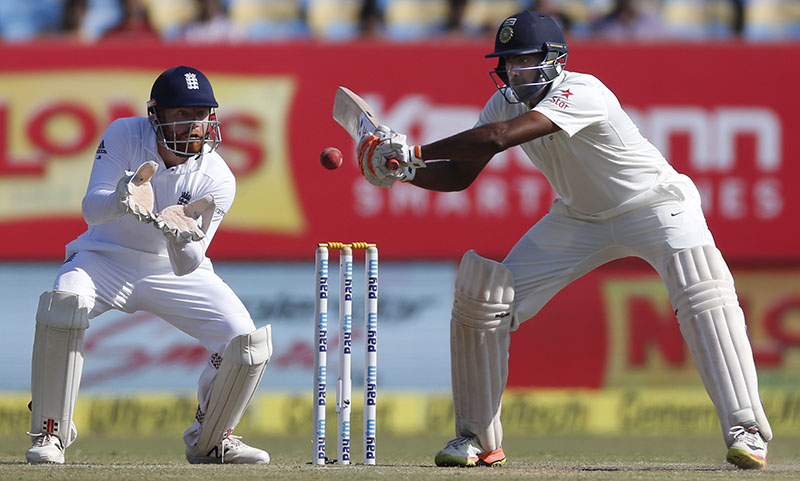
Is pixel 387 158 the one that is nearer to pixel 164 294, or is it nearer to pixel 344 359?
pixel 344 359

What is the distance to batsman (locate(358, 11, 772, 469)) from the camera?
4586 mm

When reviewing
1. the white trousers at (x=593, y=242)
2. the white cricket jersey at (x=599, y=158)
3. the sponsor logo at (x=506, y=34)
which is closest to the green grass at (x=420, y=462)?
the white trousers at (x=593, y=242)

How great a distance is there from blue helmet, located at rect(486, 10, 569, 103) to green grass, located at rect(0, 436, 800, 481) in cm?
132

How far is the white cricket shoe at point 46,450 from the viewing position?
15.4 feet

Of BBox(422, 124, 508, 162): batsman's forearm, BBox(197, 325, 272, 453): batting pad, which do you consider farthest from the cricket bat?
BBox(197, 325, 272, 453): batting pad

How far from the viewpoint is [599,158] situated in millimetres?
4707

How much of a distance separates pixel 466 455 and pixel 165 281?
4.18 ft

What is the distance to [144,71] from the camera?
7.62m

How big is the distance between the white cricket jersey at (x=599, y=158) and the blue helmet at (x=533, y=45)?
57 millimetres

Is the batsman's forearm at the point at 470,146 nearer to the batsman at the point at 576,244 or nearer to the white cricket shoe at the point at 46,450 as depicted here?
the batsman at the point at 576,244

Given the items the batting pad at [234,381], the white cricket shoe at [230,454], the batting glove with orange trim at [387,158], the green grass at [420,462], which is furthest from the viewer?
the white cricket shoe at [230,454]

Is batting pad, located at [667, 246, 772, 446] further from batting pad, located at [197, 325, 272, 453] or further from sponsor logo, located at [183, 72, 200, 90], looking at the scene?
sponsor logo, located at [183, 72, 200, 90]

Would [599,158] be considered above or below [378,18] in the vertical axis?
below

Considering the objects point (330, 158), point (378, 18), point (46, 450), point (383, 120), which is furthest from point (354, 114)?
point (378, 18)
